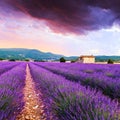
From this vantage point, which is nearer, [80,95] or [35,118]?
[80,95]

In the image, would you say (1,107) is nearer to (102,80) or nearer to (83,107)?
(83,107)

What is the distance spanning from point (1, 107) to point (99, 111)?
1.38m

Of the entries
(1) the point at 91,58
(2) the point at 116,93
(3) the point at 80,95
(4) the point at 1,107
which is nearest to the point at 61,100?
(3) the point at 80,95

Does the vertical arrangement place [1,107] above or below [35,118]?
above

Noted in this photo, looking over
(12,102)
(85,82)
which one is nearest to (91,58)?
(85,82)

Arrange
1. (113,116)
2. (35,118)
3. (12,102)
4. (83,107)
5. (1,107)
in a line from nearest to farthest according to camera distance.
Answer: (113,116) < (83,107) < (1,107) < (12,102) < (35,118)

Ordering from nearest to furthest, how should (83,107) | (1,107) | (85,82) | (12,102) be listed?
1. (83,107)
2. (1,107)
3. (12,102)
4. (85,82)

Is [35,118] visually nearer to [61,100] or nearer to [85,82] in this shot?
[61,100]

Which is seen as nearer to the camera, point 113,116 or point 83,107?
point 113,116

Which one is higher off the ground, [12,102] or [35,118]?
[12,102]

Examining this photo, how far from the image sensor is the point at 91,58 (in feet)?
172

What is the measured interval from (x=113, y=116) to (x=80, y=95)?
2.96 feet

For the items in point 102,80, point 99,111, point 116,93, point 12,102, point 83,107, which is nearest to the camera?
point 99,111

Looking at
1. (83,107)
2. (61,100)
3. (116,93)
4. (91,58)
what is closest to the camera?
(83,107)
